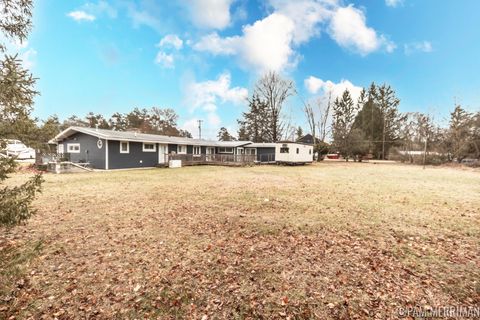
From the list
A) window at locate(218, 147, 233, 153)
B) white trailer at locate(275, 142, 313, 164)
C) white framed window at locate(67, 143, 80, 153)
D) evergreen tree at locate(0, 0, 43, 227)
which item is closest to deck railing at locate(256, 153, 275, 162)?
white trailer at locate(275, 142, 313, 164)

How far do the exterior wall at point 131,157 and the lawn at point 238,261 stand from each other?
11788mm

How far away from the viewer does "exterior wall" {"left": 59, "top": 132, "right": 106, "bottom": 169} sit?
58.5 feet

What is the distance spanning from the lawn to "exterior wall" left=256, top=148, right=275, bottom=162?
22.9 metres

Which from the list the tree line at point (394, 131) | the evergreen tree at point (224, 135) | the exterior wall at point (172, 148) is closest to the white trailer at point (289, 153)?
the exterior wall at point (172, 148)

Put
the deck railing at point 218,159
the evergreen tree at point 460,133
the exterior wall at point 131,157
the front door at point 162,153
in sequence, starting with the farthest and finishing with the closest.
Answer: the evergreen tree at point 460,133 → the deck railing at point 218,159 → the front door at point 162,153 → the exterior wall at point 131,157

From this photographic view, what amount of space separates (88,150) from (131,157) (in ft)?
11.1

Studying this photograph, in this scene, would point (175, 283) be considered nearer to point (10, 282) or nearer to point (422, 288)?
point (10, 282)

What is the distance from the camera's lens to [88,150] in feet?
61.0

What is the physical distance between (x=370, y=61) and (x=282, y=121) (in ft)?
67.6

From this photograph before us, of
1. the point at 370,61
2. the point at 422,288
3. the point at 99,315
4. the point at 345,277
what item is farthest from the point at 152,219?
the point at 370,61

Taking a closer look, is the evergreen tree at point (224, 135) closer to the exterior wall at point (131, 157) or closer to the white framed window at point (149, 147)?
the white framed window at point (149, 147)

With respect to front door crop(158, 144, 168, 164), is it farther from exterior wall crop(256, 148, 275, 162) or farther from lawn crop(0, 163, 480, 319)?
lawn crop(0, 163, 480, 319)

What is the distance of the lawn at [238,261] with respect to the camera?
2.75 m

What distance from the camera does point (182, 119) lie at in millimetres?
54344
